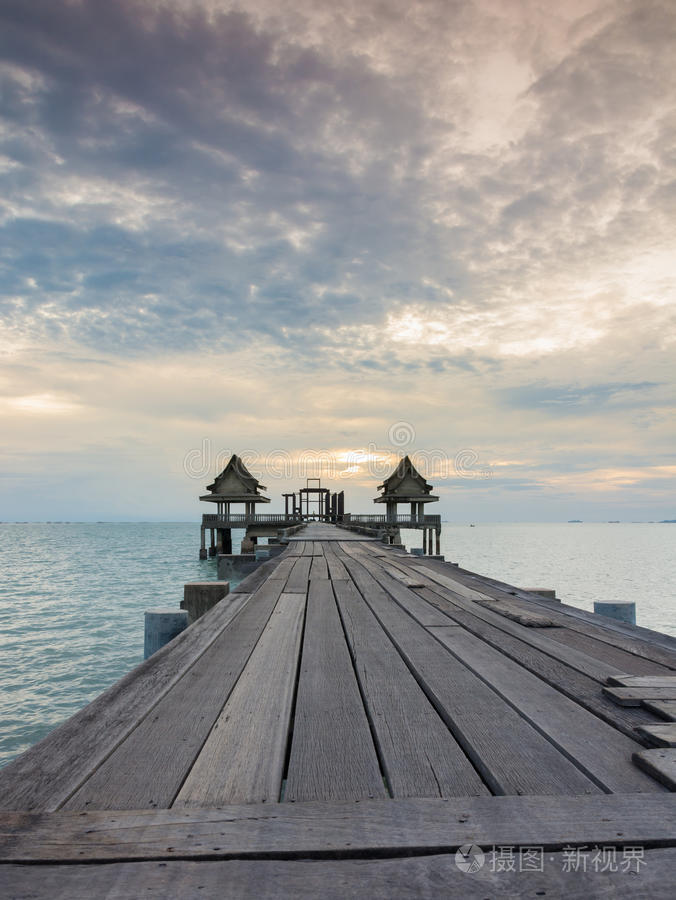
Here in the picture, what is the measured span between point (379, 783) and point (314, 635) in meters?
2.18

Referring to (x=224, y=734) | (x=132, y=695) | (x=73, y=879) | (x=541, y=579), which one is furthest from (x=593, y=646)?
(x=541, y=579)

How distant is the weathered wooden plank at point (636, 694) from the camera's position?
2.46 metres

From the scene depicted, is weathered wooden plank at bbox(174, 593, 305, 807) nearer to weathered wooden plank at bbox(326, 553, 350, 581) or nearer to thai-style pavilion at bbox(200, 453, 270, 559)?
weathered wooden plank at bbox(326, 553, 350, 581)

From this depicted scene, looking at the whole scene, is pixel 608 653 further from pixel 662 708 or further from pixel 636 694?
pixel 662 708

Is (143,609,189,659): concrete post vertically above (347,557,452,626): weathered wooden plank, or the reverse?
(347,557,452,626): weathered wooden plank

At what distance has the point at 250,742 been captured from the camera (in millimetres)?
2029

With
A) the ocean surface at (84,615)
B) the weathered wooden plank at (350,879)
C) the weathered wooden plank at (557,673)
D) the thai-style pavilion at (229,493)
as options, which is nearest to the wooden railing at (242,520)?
the thai-style pavilion at (229,493)

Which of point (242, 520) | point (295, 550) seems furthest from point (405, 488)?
point (295, 550)

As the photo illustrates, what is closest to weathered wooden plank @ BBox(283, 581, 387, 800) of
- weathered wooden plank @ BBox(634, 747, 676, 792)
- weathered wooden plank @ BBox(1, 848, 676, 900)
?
weathered wooden plank @ BBox(1, 848, 676, 900)

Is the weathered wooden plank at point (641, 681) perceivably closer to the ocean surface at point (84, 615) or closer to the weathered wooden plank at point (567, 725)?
→ the weathered wooden plank at point (567, 725)

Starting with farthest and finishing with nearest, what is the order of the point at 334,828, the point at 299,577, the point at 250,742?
the point at 299,577, the point at 250,742, the point at 334,828

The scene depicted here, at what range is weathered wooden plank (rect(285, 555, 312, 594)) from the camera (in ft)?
20.1

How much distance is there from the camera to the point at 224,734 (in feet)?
6.95

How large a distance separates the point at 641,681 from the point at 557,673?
0.42 meters
